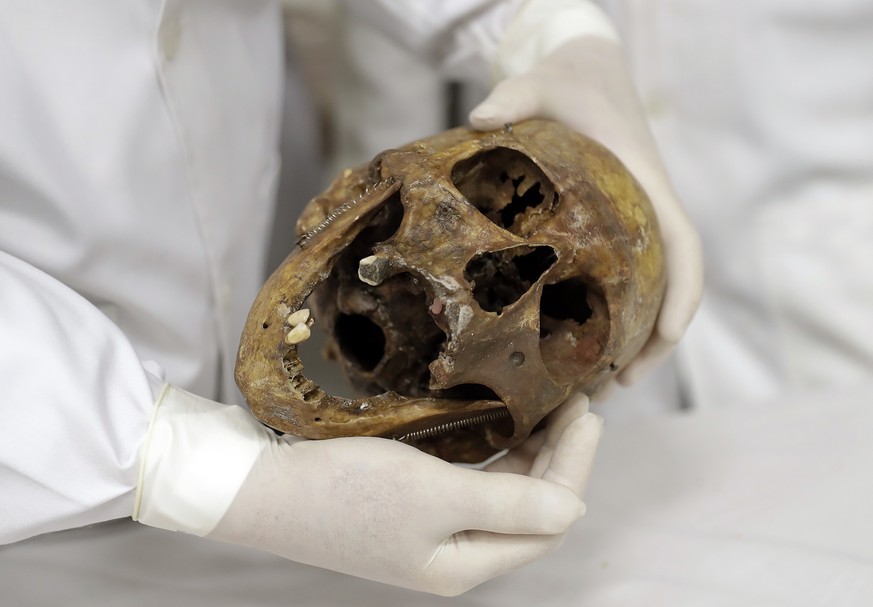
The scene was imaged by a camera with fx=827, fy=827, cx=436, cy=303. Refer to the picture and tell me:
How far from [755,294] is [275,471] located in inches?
42.5

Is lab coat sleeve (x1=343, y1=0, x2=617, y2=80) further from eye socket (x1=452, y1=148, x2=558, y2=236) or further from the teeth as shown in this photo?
the teeth

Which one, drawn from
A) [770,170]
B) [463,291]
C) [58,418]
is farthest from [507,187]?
[770,170]

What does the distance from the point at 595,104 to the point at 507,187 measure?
278 millimetres

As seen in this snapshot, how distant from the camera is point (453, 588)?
36.5 inches

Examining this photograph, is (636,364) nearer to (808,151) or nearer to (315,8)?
(808,151)

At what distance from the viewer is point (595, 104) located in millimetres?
1209

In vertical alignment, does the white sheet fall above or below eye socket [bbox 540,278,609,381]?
below

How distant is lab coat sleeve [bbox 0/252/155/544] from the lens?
81cm

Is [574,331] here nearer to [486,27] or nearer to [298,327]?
[298,327]

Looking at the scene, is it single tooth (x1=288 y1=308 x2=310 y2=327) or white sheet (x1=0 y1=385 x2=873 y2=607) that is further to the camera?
white sheet (x1=0 y1=385 x2=873 y2=607)

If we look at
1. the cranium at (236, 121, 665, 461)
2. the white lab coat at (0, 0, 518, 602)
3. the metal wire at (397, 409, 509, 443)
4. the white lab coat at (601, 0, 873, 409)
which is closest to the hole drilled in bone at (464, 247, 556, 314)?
the cranium at (236, 121, 665, 461)

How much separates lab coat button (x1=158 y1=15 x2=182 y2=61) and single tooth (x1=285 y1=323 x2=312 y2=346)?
0.46 metres

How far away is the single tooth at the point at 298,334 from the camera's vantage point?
0.86 meters

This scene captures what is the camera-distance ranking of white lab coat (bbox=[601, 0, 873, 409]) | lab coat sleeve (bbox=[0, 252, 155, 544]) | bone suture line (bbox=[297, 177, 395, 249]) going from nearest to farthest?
lab coat sleeve (bbox=[0, 252, 155, 544]) < bone suture line (bbox=[297, 177, 395, 249]) < white lab coat (bbox=[601, 0, 873, 409])
